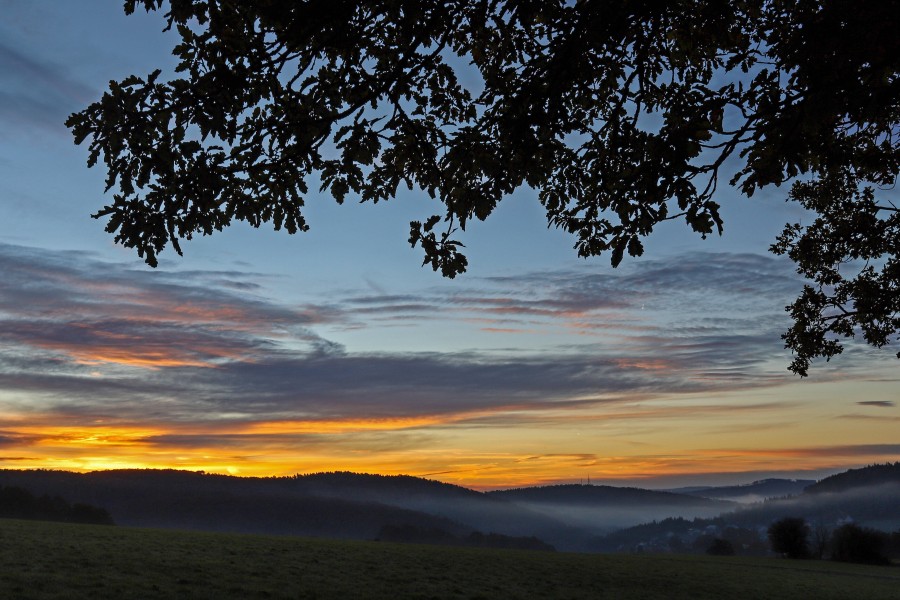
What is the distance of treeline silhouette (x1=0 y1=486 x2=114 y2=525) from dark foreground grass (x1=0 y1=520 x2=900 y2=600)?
8910cm

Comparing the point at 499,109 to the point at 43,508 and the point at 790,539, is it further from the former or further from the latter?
the point at 43,508

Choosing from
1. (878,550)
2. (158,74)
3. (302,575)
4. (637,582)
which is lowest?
(878,550)

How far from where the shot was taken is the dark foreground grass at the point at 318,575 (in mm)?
23344

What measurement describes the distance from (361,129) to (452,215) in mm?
2689

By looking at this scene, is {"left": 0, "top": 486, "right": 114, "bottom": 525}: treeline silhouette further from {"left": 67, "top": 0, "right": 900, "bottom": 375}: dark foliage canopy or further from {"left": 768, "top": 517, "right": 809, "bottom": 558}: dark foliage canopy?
{"left": 67, "top": 0, "right": 900, "bottom": 375}: dark foliage canopy

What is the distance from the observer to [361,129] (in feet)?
48.6

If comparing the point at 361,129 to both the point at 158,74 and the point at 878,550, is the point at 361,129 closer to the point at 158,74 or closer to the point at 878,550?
the point at 158,74

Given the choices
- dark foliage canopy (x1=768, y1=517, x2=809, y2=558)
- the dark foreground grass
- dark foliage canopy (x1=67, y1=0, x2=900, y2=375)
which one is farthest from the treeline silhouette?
dark foliage canopy (x1=67, y1=0, x2=900, y2=375)

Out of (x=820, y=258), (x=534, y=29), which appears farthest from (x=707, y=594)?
(x=534, y=29)

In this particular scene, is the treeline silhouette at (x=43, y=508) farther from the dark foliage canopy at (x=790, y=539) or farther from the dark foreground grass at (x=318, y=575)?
the dark foliage canopy at (x=790, y=539)

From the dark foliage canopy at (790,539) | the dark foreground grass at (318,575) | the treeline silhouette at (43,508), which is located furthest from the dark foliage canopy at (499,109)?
the treeline silhouette at (43,508)

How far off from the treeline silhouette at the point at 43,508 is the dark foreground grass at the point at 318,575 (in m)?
89.1

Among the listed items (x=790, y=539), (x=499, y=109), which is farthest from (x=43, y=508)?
(x=499, y=109)

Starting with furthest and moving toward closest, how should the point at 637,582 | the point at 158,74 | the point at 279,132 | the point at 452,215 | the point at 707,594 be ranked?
the point at 637,582, the point at 707,594, the point at 452,215, the point at 279,132, the point at 158,74
